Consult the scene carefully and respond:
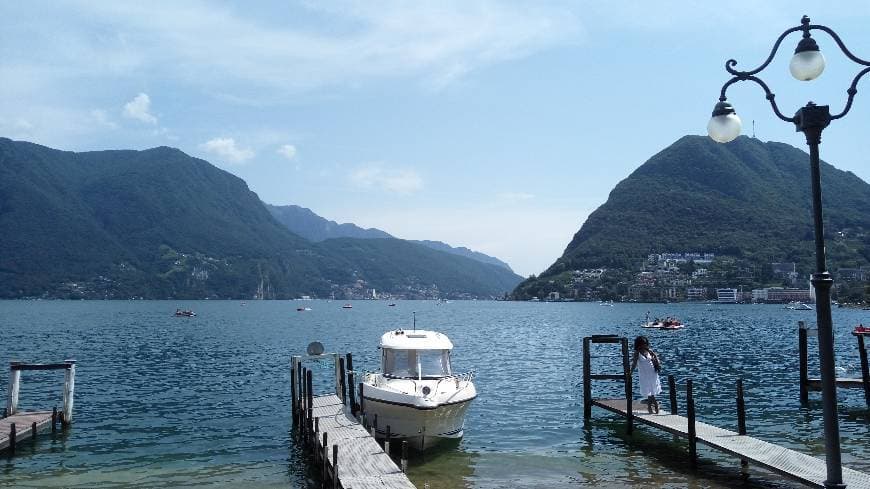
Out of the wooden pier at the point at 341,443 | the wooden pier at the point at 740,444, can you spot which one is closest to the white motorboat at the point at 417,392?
the wooden pier at the point at 341,443

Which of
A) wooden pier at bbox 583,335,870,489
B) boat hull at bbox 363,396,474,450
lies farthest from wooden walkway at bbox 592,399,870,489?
boat hull at bbox 363,396,474,450

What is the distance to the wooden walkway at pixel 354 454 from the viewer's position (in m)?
17.4

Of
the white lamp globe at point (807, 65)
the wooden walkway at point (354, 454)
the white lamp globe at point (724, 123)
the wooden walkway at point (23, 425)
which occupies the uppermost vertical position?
the white lamp globe at point (807, 65)

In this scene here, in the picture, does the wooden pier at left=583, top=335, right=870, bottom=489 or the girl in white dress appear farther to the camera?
the girl in white dress

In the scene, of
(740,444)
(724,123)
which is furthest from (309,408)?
(724,123)

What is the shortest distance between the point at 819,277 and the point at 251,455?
21.3 metres

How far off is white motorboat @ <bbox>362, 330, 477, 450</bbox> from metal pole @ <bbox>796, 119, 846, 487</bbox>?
15.3 meters

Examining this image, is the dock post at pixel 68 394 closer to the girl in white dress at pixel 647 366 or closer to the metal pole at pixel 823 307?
the girl in white dress at pixel 647 366

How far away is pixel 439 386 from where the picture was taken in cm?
2438

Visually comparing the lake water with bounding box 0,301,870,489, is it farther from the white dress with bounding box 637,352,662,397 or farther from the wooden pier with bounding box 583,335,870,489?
the white dress with bounding box 637,352,662,397

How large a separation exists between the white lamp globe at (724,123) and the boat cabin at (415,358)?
17346 mm

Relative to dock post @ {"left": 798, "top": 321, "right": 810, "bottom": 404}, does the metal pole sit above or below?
above

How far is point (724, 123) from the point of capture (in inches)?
364

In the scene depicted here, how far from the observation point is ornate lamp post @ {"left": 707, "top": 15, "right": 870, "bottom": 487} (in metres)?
8.54
